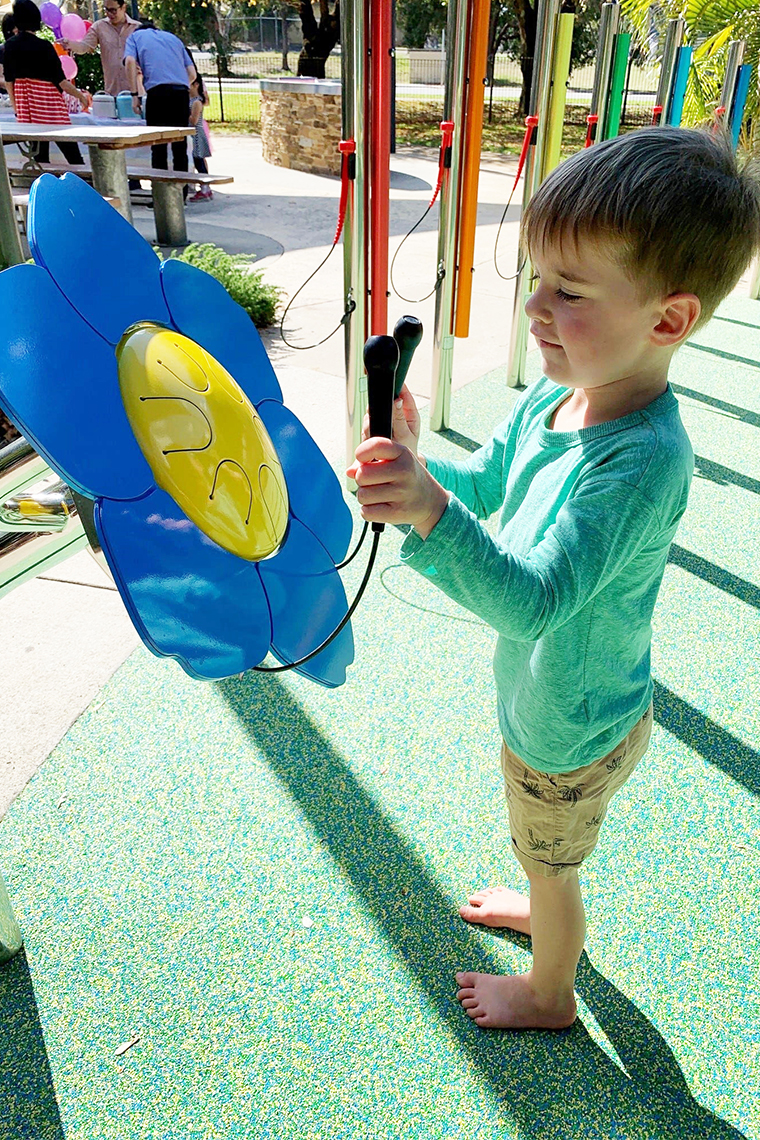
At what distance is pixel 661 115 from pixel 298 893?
5.90 m

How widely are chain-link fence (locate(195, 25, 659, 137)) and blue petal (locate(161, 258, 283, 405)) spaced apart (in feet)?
54.5

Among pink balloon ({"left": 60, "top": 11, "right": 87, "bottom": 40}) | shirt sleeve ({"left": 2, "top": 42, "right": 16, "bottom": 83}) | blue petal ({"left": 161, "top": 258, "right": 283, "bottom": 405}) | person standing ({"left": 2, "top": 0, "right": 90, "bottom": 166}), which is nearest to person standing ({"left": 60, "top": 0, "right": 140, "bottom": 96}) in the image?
pink balloon ({"left": 60, "top": 11, "right": 87, "bottom": 40})

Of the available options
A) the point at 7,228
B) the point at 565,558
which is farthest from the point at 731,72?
the point at 565,558

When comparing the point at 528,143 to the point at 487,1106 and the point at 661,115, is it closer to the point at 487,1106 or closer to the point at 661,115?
the point at 661,115

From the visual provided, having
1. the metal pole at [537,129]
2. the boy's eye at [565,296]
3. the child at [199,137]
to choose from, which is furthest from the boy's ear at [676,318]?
the child at [199,137]

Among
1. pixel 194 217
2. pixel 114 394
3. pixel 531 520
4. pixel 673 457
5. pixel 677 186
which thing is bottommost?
pixel 194 217

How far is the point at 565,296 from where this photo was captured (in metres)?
1.11

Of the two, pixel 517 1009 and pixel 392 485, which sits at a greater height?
pixel 392 485

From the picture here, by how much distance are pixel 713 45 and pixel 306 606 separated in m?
8.56

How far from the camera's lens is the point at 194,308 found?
1188 millimetres

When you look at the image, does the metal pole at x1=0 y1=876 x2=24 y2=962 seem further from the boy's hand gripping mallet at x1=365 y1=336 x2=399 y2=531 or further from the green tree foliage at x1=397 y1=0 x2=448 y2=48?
the green tree foliage at x1=397 y1=0 x2=448 y2=48

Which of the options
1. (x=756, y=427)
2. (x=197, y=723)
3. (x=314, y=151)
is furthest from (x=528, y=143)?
(x=314, y=151)

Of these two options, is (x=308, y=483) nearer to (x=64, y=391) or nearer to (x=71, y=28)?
(x=64, y=391)

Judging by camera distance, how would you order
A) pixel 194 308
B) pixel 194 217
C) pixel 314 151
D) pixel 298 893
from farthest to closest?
Result: pixel 314 151 → pixel 194 217 → pixel 298 893 → pixel 194 308
